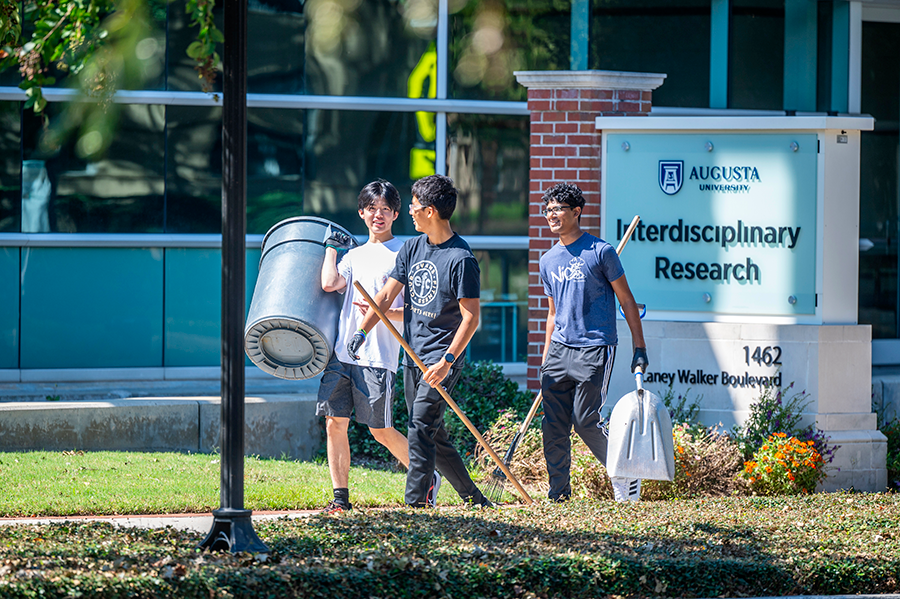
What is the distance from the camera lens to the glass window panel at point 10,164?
9.54 metres

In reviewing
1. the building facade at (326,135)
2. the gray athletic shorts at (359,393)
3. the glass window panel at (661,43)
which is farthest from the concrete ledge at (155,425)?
the glass window panel at (661,43)

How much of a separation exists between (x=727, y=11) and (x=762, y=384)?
15.2ft

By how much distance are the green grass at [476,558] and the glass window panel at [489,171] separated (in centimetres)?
487

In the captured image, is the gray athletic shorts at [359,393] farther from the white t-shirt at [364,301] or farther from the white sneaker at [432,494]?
the white sneaker at [432,494]

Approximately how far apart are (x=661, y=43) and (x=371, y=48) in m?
2.93

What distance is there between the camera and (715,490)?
23.6 feet

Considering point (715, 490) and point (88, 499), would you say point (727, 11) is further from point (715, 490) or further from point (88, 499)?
point (88, 499)

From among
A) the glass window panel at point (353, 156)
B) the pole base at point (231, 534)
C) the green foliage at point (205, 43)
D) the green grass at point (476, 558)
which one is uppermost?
the green foliage at point (205, 43)

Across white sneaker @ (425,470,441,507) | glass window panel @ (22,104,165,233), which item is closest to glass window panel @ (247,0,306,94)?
glass window panel @ (22,104,165,233)

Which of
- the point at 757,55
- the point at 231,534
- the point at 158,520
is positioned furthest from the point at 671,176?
the point at 231,534

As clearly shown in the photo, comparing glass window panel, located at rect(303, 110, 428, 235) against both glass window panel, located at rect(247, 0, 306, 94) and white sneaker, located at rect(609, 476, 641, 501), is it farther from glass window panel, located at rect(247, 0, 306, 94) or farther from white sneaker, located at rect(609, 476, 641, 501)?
white sneaker, located at rect(609, 476, 641, 501)

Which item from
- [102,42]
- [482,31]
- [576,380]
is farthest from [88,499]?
[482,31]

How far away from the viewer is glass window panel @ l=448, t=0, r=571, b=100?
10.3 m

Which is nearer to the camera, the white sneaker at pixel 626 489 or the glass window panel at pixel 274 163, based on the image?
the white sneaker at pixel 626 489
